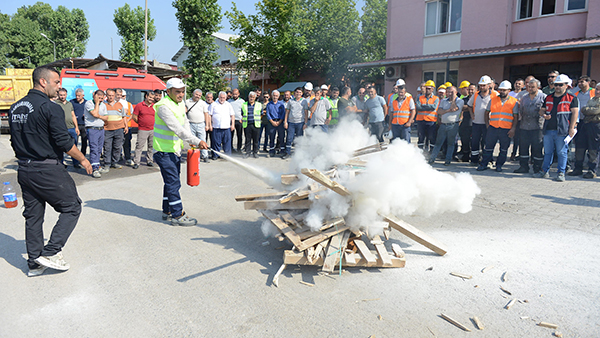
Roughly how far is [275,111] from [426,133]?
4423 mm

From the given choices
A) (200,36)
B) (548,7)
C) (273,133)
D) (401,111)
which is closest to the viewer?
(401,111)

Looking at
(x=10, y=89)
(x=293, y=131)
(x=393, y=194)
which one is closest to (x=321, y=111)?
(x=293, y=131)

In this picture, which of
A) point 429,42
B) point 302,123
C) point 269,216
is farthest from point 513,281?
point 429,42

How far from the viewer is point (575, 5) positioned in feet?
48.0

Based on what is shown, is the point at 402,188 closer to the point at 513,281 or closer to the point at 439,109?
the point at 513,281

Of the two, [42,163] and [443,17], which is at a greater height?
[443,17]

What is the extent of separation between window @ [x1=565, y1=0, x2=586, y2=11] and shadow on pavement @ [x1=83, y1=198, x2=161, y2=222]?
16.6 metres

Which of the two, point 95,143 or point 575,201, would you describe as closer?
point 575,201

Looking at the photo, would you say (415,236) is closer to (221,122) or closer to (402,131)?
(402,131)

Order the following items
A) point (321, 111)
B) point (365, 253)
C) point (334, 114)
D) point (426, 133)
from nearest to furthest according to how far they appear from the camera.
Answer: point (365, 253), point (426, 133), point (321, 111), point (334, 114)

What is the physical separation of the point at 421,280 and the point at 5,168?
10749mm

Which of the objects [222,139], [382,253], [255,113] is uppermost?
[255,113]

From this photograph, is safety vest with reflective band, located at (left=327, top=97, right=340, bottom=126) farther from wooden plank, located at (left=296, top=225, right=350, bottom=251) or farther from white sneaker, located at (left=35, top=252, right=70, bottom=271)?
→ white sneaker, located at (left=35, top=252, right=70, bottom=271)

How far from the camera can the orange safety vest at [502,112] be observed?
8.70m
